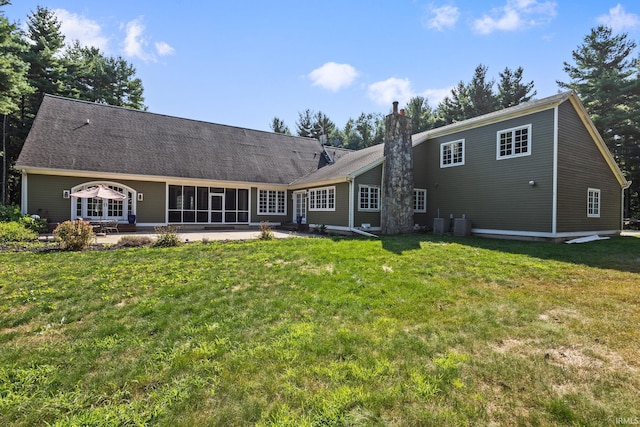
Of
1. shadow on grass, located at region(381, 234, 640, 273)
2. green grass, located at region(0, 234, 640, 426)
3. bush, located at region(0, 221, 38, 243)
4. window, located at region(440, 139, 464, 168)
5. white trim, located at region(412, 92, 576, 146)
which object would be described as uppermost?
white trim, located at region(412, 92, 576, 146)

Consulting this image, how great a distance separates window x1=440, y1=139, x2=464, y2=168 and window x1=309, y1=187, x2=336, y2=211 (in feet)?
18.2

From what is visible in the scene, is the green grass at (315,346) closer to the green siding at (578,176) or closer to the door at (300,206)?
the green siding at (578,176)

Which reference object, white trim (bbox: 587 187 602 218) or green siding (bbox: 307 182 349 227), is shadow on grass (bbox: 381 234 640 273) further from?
green siding (bbox: 307 182 349 227)

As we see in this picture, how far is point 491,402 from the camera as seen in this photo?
2.22 m

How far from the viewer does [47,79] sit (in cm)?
2236

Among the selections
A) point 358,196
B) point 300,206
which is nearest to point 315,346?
point 358,196

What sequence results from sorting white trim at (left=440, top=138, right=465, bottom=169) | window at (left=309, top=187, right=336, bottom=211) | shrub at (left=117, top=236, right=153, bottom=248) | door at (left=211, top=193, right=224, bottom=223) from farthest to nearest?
door at (left=211, top=193, right=224, bottom=223)
window at (left=309, top=187, right=336, bottom=211)
white trim at (left=440, top=138, right=465, bottom=169)
shrub at (left=117, top=236, right=153, bottom=248)

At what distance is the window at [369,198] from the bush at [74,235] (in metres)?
9.84

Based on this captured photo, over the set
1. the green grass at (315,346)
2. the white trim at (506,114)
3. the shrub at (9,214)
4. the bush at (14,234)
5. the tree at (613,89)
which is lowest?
the green grass at (315,346)

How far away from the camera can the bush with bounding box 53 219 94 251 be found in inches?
309

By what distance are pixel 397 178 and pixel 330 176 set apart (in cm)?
316

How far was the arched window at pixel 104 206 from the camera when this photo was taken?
1338cm

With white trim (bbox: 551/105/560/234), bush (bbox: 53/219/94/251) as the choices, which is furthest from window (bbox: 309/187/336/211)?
bush (bbox: 53/219/94/251)

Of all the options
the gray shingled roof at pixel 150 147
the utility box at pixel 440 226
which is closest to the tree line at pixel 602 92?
the gray shingled roof at pixel 150 147
